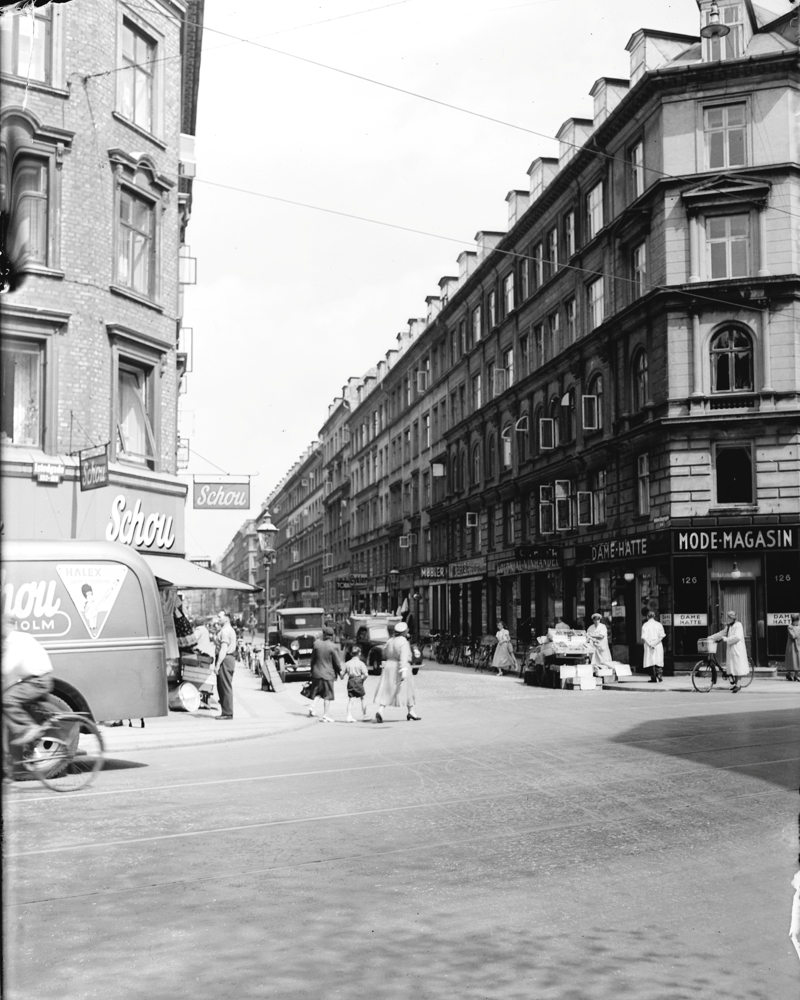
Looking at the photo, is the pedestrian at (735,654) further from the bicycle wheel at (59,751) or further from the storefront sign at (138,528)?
the bicycle wheel at (59,751)

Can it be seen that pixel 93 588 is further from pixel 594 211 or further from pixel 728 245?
pixel 594 211

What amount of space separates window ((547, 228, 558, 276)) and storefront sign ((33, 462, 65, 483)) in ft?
85.6

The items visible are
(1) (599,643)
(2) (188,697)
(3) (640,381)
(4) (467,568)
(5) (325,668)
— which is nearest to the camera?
(5) (325,668)

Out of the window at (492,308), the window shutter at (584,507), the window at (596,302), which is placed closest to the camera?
the window at (596,302)

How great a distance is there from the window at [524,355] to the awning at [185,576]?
24.6 metres

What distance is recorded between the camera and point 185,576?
22875 mm

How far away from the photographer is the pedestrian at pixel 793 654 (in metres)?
27.8

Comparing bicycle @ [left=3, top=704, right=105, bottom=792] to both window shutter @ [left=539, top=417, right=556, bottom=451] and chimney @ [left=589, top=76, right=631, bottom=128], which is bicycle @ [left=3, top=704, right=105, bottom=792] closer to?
chimney @ [left=589, top=76, right=631, bottom=128]

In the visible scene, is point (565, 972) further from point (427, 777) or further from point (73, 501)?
point (73, 501)

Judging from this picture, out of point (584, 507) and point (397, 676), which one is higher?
point (584, 507)

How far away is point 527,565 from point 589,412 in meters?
6.80

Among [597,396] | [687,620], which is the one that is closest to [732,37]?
[597,396]

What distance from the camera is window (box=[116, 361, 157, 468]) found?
23.6 meters

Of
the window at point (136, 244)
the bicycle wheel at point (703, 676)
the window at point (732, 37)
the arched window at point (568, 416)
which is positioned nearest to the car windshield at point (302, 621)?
the arched window at point (568, 416)
